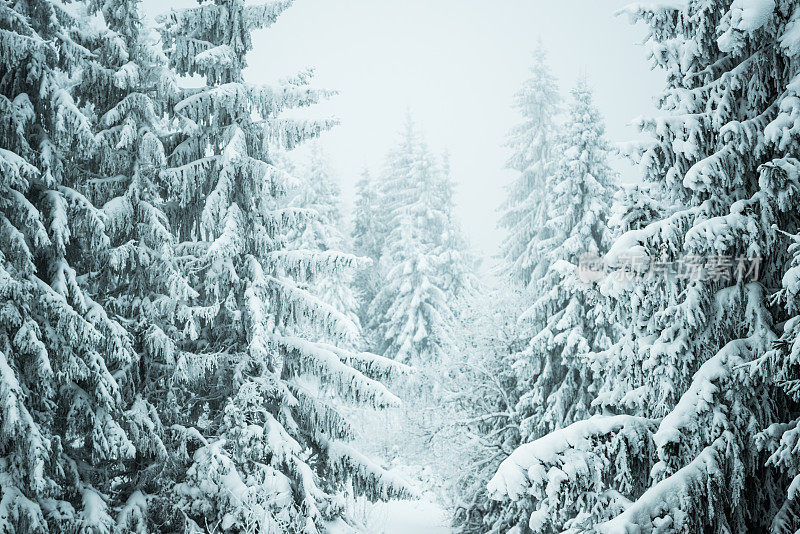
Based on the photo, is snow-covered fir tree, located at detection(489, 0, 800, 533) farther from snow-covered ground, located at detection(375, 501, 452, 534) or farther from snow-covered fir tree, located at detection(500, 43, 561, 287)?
snow-covered fir tree, located at detection(500, 43, 561, 287)

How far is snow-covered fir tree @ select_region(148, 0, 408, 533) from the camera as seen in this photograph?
32.3ft

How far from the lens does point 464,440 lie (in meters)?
17.2

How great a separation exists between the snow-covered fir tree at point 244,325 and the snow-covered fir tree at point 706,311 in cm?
519

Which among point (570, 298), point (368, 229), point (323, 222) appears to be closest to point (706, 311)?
point (570, 298)

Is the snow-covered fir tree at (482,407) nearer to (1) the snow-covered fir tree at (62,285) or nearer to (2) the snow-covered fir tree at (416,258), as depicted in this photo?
(2) the snow-covered fir tree at (416,258)

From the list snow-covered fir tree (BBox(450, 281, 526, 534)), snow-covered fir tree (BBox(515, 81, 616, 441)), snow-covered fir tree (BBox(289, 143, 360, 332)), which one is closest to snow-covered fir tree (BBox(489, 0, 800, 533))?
snow-covered fir tree (BBox(515, 81, 616, 441))

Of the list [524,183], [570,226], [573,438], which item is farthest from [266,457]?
[524,183]

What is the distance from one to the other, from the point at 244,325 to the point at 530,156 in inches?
644

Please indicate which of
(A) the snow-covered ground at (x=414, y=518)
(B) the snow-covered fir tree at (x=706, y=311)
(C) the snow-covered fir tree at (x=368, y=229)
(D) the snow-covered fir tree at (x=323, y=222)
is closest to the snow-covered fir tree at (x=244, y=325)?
(B) the snow-covered fir tree at (x=706, y=311)

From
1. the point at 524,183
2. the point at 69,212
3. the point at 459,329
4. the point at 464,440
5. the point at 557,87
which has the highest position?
the point at 557,87

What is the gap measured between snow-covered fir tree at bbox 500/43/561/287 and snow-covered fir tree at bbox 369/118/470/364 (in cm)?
598

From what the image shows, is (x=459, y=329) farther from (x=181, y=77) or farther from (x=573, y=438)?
(x=573, y=438)

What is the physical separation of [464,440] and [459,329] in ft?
13.2

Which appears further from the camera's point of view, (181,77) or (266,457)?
(181,77)
